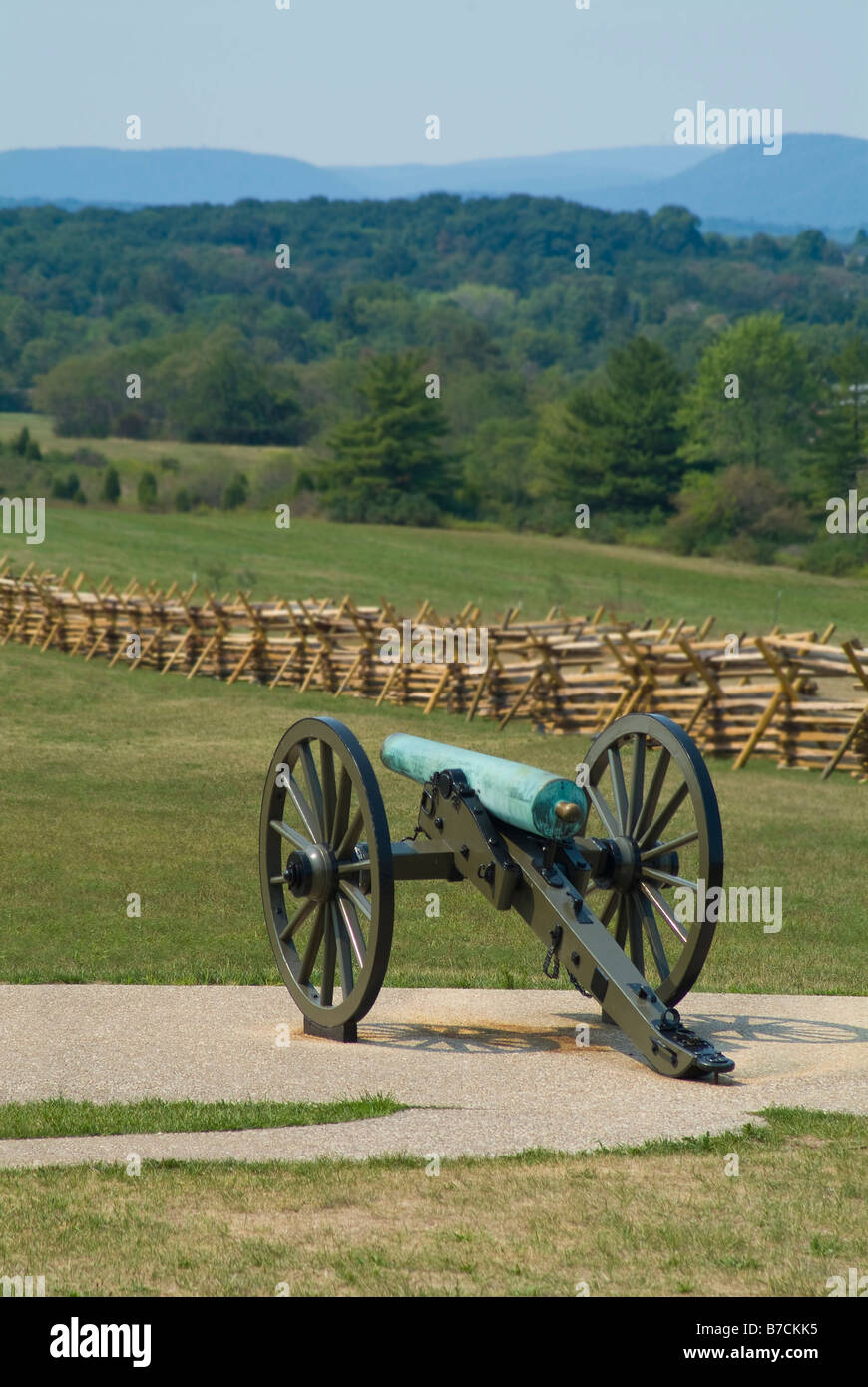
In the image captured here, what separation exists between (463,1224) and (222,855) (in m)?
10.0

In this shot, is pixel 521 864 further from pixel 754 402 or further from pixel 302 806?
pixel 754 402

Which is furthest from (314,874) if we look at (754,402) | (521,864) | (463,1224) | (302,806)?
(754,402)

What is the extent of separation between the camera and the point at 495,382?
108 metres

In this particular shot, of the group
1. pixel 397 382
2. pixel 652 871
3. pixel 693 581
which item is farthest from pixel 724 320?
pixel 652 871

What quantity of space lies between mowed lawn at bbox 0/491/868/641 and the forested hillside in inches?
140

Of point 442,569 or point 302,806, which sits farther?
point 442,569

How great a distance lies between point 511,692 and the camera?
26.8 metres

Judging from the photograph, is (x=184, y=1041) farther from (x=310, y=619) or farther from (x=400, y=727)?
(x=310, y=619)

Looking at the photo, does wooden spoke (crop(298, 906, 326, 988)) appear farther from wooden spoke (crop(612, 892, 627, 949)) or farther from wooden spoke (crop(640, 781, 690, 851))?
wooden spoke (crop(640, 781, 690, 851))

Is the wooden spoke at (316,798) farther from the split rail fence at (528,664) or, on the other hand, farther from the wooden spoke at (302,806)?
the split rail fence at (528,664)

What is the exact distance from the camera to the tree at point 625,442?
70375 millimetres

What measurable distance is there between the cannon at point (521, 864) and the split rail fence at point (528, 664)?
43.9 ft

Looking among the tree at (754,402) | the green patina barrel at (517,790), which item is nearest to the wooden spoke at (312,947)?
A: the green patina barrel at (517,790)
